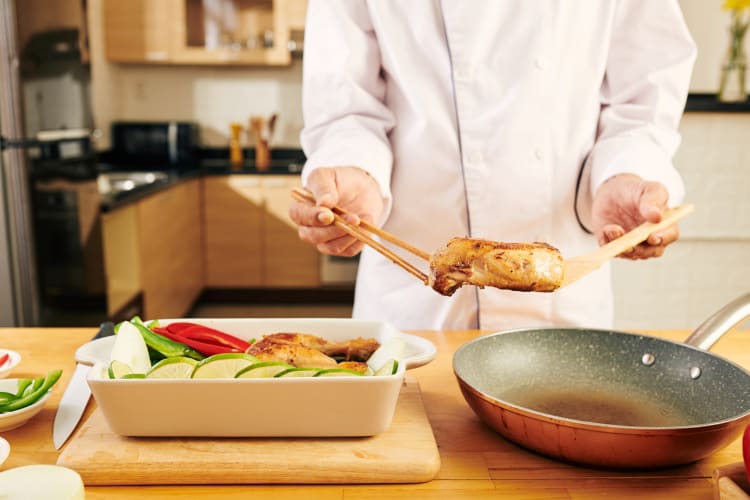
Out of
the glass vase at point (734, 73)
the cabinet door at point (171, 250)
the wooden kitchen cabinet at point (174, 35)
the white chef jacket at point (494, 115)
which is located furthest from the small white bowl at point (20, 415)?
the wooden kitchen cabinet at point (174, 35)

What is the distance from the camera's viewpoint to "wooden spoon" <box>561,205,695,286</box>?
0.83 metres

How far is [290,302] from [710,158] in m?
2.59

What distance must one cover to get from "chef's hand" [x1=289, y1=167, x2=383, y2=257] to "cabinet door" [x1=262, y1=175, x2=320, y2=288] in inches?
116

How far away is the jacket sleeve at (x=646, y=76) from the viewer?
132 cm

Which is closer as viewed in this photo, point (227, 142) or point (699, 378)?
point (699, 378)

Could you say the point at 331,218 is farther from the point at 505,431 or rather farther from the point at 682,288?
the point at 682,288

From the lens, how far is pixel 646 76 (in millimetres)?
1335

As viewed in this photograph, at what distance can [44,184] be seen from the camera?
2.62 m

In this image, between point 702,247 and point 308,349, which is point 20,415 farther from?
point 702,247

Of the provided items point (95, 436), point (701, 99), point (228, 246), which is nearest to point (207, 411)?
point (95, 436)

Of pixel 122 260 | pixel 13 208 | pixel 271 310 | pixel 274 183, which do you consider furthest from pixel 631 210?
pixel 271 310

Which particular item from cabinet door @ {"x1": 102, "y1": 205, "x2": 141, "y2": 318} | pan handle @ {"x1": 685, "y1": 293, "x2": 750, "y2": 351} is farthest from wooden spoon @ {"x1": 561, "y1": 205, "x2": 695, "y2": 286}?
cabinet door @ {"x1": 102, "y1": 205, "x2": 141, "y2": 318}

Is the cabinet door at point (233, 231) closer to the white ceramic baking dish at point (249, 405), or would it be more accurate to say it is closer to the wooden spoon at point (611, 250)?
the wooden spoon at point (611, 250)

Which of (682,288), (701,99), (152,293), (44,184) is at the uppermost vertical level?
(701,99)
